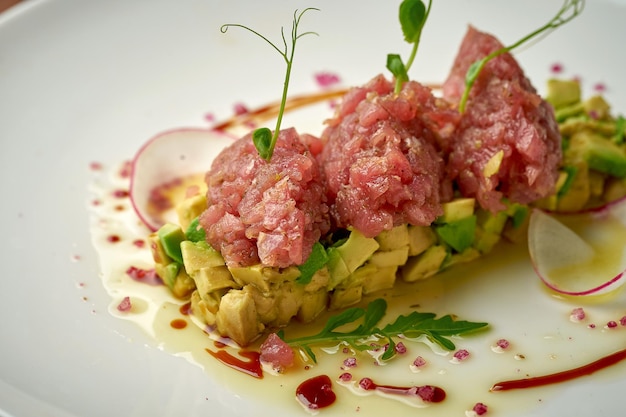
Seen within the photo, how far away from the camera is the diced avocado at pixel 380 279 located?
381 centimetres

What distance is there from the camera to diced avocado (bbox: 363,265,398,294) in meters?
3.81

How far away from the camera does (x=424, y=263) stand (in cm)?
393

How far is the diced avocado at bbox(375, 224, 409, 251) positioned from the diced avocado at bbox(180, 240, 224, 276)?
69cm

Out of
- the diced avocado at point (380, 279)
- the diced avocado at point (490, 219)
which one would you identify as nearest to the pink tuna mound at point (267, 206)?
the diced avocado at point (380, 279)

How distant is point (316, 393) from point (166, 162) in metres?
1.74

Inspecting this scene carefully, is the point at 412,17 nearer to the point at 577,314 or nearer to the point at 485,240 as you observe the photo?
the point at 485,240

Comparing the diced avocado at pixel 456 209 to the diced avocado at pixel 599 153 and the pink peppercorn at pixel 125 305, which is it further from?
the pink peppercorn at pixel 125 305

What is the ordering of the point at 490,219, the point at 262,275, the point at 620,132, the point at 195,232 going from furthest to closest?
the point at 620,132
the point at 490,219
the point at 195,232
the point at 262,275

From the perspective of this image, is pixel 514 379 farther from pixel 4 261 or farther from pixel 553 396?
pixel 4 261

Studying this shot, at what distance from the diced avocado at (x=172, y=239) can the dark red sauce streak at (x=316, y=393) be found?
80 cm

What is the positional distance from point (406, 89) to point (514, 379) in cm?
133

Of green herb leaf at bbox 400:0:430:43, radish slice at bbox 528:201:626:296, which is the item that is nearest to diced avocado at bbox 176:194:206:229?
green herb leaf at bbox 400:0:430:43

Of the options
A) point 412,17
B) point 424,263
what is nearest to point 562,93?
point 412,17

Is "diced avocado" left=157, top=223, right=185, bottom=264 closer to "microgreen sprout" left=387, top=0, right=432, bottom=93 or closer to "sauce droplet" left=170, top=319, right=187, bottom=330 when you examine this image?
"sauce droplet" left=170, top=319, right=187, bottom=330
